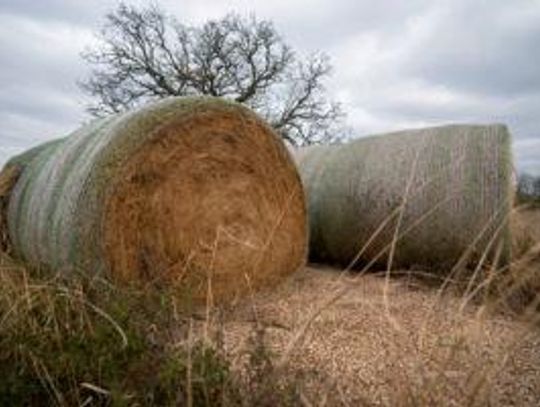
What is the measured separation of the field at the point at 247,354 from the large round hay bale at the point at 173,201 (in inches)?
16.0

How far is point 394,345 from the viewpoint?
370 centimetres

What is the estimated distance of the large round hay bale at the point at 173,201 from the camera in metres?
4.62

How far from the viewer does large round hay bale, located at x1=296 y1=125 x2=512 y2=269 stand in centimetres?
556

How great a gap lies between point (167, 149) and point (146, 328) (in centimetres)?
162

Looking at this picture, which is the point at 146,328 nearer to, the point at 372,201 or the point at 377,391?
the point at 377,391

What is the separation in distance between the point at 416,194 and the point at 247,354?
2.67 meters

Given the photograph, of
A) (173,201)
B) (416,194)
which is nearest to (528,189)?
(416,194)

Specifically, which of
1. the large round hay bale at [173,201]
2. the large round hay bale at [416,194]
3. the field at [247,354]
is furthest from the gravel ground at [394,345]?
the large round hay bale at [416,194]

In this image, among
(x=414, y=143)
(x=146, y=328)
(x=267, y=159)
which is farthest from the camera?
(x=414, y=143)

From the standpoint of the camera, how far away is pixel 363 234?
20.9 feet

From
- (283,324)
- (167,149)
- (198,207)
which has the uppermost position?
(167,149)

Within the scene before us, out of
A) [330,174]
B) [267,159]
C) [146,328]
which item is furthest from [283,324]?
[330,174]

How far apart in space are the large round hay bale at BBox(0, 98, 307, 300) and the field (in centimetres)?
41

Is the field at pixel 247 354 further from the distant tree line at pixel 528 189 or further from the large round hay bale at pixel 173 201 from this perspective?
the distant tree line at pixel 528 189
